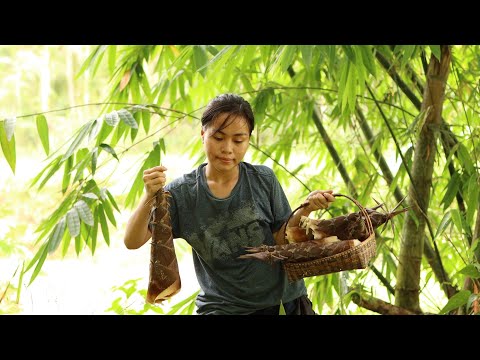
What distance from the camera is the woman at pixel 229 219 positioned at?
133 centimetres

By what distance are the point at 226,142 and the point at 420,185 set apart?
0.77 meters

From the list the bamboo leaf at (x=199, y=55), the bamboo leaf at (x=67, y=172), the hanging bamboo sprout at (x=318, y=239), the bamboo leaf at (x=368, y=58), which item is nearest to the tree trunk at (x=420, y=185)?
the bamboo leaf at (x=368, y=58)

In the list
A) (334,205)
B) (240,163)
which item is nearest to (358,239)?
(240,163)

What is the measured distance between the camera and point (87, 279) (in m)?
4.36

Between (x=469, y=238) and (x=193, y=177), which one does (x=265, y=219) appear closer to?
(x=193, y=177)

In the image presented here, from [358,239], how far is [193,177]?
1.17 feet

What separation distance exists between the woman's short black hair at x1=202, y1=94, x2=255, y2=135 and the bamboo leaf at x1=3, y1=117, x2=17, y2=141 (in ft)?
1.19

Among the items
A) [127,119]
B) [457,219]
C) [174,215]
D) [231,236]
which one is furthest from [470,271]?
[127,119]

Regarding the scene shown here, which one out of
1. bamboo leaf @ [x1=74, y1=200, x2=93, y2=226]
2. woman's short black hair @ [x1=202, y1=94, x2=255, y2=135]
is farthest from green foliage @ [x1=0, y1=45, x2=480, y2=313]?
woman's short black hair @ [x1=202, y1=94, x2=255, y2=135]

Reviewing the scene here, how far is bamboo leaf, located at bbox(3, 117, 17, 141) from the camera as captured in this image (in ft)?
4.16

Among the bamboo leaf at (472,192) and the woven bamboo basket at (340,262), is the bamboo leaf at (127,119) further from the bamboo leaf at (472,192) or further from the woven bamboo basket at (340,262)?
the bamboo leaf at (472,192)

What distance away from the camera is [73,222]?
131 cm

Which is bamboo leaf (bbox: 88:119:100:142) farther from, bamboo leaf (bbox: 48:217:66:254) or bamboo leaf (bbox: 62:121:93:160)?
bamboo leaf (bbox: 48:217:66:254)

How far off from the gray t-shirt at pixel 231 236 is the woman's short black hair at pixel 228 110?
124 mm
